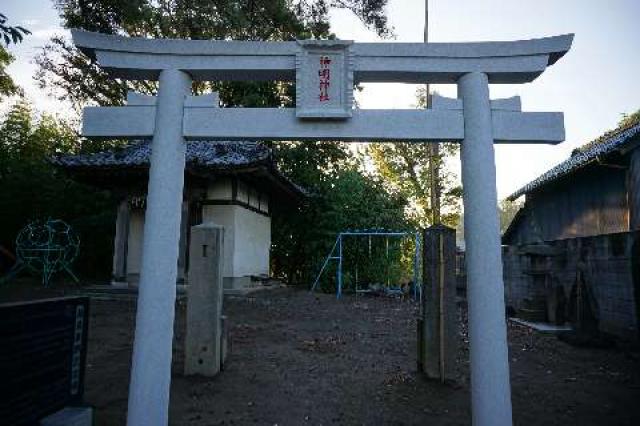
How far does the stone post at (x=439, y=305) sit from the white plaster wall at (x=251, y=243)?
8.92 metres

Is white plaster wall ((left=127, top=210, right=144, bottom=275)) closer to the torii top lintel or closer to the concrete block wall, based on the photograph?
the torii top lintel

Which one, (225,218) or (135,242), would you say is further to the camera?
(135,242)

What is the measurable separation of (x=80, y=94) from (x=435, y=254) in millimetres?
21737

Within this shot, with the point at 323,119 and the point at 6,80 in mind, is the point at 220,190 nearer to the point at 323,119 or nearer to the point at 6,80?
the point at 323,119

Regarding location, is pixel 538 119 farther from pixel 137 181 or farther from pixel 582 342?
pixel 137 181

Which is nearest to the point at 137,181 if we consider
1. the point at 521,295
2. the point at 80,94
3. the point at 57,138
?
the point at 80,94

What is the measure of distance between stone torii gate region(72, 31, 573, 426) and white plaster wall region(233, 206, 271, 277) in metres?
10.1

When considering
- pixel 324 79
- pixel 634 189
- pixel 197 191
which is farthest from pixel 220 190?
pixel 634 189

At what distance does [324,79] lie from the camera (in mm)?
3871

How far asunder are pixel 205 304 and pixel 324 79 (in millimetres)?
3502

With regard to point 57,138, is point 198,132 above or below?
below

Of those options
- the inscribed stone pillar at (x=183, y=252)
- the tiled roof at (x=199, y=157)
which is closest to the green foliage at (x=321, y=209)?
the tiled roof at (x=199, y=157)

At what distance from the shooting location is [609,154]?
1149 cm

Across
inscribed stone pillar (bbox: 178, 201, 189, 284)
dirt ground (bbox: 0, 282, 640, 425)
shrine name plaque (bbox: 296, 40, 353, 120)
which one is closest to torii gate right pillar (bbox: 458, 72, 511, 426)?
dirt ground (bbox: 0, 282, 640, 425)
